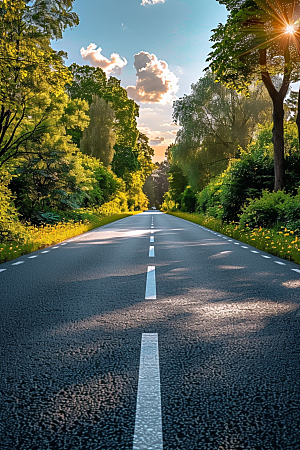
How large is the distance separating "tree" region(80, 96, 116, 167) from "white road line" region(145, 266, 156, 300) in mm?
34468

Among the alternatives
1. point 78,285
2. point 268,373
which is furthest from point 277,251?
point 268,373

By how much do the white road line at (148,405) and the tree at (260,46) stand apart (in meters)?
13.3

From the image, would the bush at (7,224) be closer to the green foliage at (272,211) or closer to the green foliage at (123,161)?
the green foliage at (272,211)

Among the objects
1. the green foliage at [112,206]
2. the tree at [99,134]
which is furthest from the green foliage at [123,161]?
the tree at [99,134]

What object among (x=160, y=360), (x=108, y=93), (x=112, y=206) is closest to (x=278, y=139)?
(x=160, y=360)

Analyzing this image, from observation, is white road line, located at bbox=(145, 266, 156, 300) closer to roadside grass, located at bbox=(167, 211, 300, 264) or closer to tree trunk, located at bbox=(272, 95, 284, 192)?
roadside grass, located at bbox=(167, 211, 300, 264)

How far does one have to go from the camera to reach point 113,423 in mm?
2490

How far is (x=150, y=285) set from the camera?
285 inches

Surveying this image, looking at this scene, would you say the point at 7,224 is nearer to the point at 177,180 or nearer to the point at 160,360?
the point at 160,360

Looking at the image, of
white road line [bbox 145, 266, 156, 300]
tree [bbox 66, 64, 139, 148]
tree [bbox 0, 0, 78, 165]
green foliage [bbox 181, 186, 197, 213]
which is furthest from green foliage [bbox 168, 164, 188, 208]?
white road line [bbox 145, 266, 156, 300]

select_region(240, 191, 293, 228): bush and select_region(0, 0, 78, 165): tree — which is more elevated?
select_region(0, 0, 78, 165): tree

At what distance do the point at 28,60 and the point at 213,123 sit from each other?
26961mm

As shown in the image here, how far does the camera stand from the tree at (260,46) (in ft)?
48.8

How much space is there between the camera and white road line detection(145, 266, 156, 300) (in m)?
6.32
